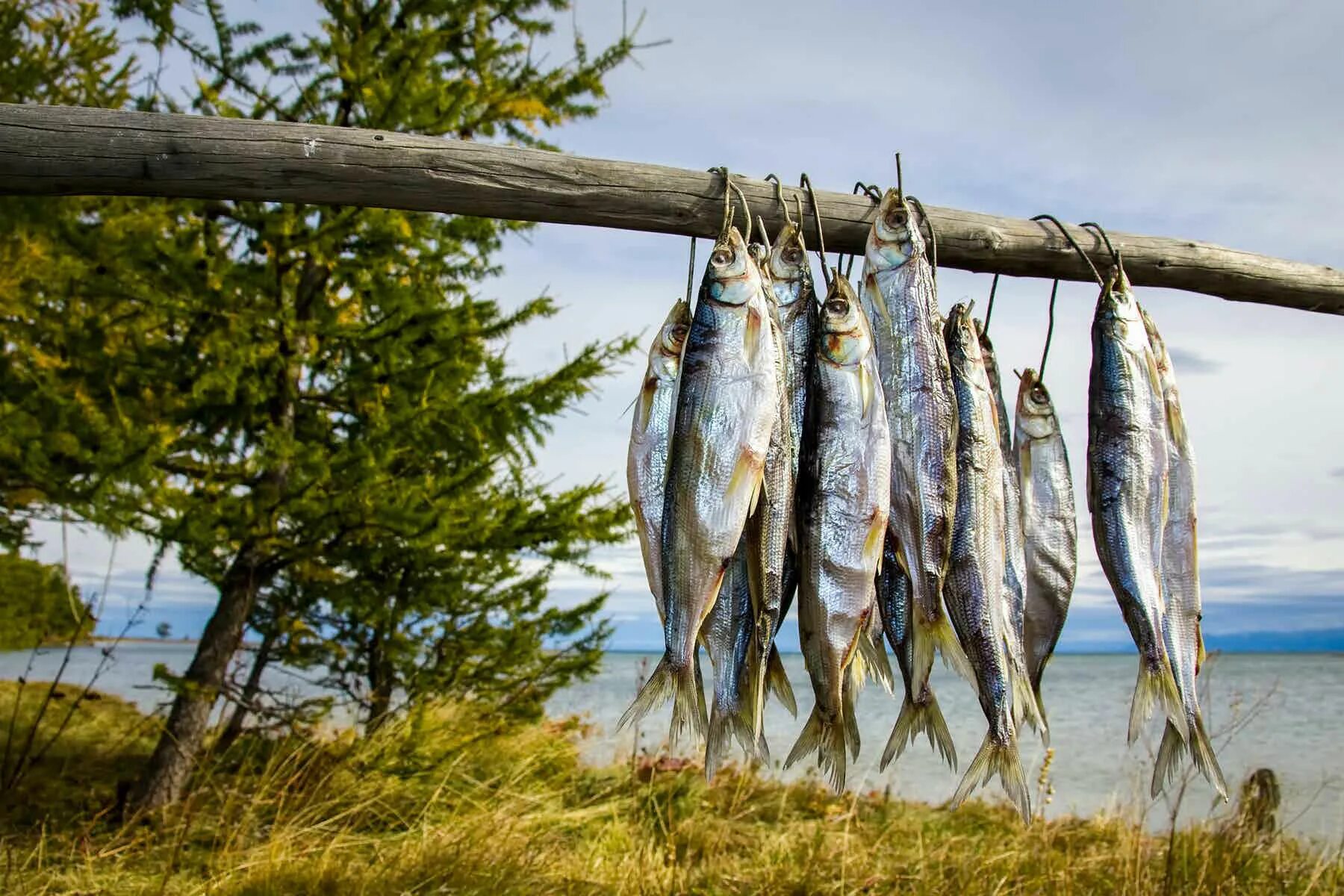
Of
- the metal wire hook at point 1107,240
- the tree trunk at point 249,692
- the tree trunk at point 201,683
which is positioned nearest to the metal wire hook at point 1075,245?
the metal wire hook at point 1107,240

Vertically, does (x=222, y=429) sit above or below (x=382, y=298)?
below

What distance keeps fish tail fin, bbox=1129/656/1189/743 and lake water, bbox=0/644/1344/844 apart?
0.89 m

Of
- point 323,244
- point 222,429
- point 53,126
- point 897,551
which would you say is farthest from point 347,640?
point 897,551

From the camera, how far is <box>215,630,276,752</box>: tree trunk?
6535 millimetres

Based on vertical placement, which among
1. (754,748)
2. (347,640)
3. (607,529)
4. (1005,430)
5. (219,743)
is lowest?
(219,743)

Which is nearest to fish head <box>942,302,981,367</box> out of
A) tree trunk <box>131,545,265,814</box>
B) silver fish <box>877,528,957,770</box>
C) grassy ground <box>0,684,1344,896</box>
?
silver fish <box>877,528,957,770</box>

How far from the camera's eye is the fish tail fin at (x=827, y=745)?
213cm

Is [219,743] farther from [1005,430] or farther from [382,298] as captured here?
[1005,430]

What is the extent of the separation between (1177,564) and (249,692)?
5.83m

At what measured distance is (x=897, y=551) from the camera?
229 cm

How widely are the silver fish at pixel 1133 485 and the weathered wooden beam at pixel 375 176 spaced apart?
50 cm

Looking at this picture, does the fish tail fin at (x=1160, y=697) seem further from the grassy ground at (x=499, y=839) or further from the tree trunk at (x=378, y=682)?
the tree trunk at (x=378, y=682)

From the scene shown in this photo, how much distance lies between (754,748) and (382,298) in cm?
441

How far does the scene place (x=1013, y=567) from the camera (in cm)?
243
